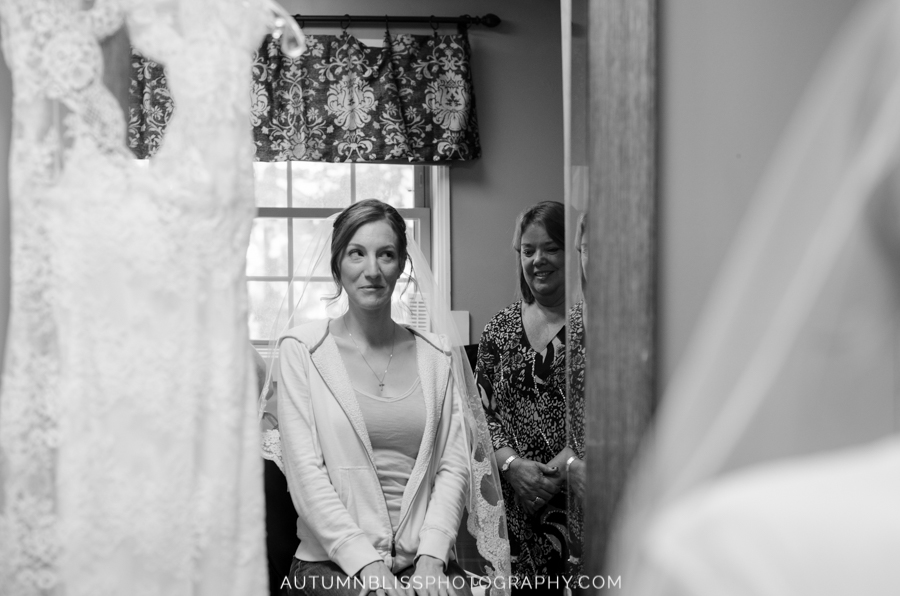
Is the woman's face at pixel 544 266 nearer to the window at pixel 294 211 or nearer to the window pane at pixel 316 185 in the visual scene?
the window at pixel 294 211

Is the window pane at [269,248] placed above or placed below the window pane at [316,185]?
below

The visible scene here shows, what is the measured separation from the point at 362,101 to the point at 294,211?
0.52m

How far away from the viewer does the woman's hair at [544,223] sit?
2152 mm

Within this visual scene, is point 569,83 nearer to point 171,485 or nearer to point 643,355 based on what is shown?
point 643,355

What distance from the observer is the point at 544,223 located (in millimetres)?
2158

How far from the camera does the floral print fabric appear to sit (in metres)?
2.03

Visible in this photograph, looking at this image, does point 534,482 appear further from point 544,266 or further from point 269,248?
point 269,248

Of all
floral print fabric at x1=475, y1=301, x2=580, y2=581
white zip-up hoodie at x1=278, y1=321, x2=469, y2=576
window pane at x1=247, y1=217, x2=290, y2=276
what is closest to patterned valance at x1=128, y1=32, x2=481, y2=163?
window pane at x1=247, y1=217, x2=290, y2=276

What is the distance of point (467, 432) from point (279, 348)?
1.47ft

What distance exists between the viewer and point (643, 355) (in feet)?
4.22

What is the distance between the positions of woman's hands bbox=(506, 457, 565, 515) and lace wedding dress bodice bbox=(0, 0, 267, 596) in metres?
1.01

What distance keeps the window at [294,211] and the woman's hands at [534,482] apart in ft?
5.21

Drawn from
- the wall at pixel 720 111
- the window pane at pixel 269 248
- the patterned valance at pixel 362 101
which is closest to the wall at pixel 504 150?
the patterned valance at pixel 362 101

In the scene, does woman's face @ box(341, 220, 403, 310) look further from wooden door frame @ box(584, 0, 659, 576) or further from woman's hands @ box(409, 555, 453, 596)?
wooden door frame @ box(584, 0, 659, 576)
